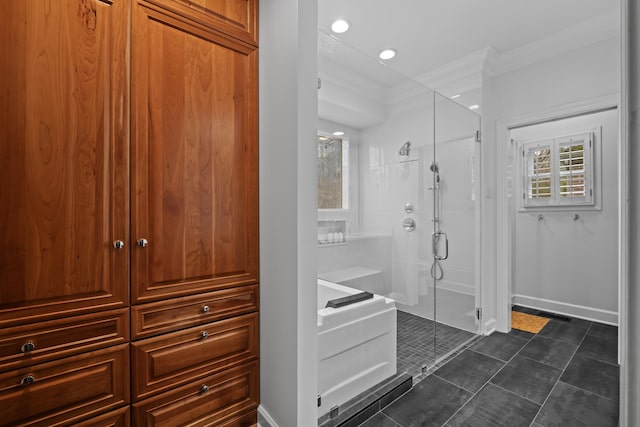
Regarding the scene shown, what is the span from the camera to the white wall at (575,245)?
11.0ft

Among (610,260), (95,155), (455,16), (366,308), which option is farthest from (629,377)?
(610,260)

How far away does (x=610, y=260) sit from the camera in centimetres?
337

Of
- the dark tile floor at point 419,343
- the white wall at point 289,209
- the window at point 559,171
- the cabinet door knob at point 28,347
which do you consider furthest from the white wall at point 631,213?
the window at point 559,171

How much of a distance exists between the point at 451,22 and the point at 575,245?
116 inches

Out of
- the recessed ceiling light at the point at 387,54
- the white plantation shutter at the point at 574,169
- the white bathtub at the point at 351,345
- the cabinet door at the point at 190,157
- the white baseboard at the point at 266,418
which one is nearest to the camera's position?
the cabinet door at the point at 190,157

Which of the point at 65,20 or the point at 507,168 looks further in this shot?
the point at 507,168

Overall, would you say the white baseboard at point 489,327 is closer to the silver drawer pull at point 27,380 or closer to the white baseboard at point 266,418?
the white baseboard at point 266,418

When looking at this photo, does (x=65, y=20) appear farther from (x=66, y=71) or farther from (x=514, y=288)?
(x=514, y=288)

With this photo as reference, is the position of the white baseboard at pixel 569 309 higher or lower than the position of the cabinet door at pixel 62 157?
lower

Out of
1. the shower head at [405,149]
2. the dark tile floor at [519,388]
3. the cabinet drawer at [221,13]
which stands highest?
the cabinet drawer at [221,13]

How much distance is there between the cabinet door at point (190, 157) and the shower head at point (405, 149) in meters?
1.22

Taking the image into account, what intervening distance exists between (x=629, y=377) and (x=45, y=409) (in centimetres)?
159

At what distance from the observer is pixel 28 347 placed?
41.9 inches

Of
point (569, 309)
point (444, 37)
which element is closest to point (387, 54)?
point (444, 37)
